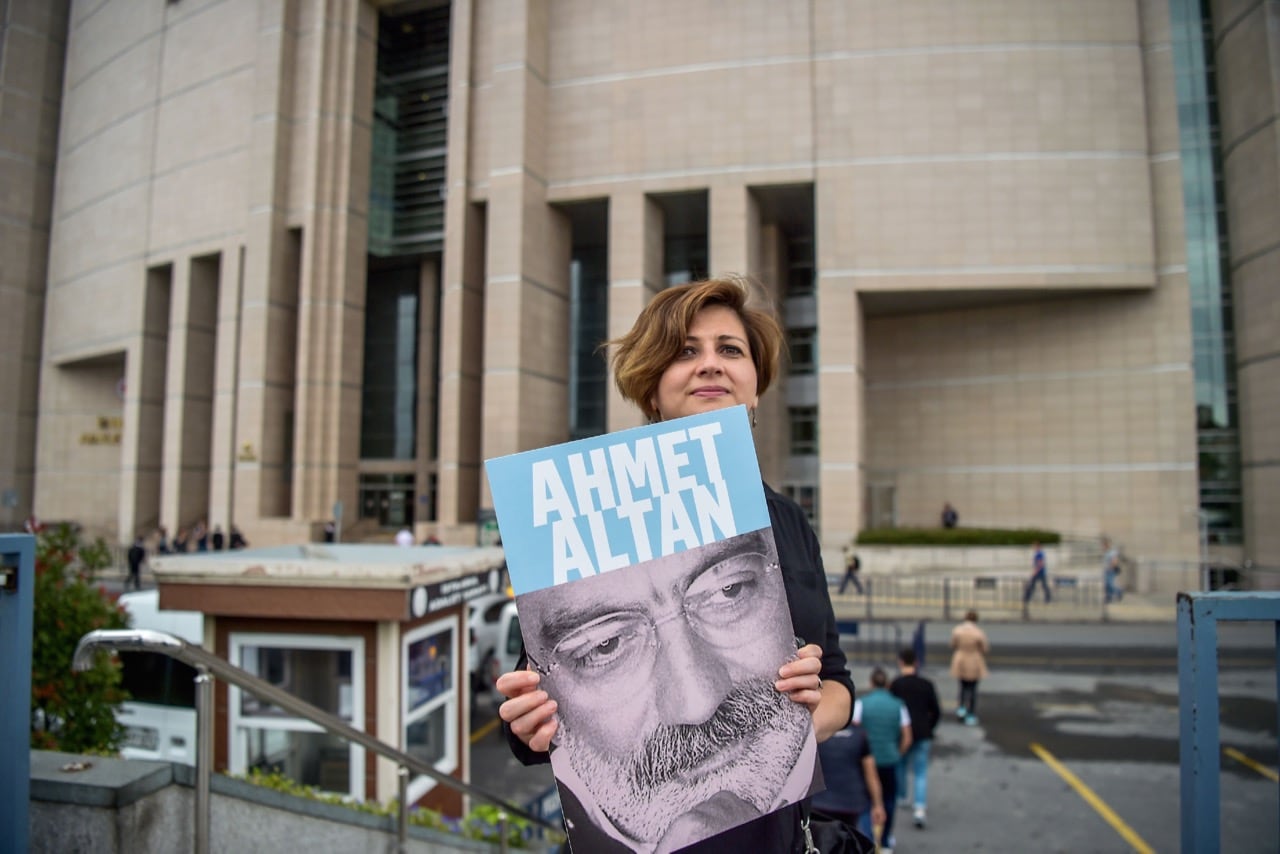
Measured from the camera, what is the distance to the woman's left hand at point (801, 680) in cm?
172

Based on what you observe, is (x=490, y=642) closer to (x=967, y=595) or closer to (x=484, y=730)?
(x=484, y=730)

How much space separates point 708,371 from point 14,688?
2388 mm

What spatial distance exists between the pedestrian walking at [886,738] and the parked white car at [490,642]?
666 cm

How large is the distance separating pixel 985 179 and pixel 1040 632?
17.6m

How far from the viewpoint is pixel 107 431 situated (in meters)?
45.1

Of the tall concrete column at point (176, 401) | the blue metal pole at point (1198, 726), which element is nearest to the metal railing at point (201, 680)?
the blue metal pole at point (1198, 726)

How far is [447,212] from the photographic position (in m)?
32.9

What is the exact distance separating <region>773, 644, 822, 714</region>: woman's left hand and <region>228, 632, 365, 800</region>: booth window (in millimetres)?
5827

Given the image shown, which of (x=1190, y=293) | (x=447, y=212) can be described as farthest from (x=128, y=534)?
(x=1190, y=293)

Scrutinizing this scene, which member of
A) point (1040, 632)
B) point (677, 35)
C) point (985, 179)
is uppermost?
point (677, 35)

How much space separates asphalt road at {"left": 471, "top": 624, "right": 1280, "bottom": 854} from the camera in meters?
7.84

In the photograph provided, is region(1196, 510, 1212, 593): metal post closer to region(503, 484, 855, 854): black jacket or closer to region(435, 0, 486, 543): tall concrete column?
region(435, 0, 486, 543): tall concrete column

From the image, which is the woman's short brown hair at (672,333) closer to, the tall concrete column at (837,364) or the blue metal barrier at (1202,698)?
→ the blue metal barrier at (1202,698)

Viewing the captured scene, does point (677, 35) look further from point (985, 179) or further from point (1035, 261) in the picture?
point (1035, 261)
